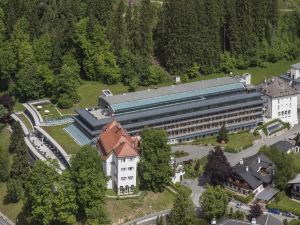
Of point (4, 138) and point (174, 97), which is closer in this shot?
point (174, 97)

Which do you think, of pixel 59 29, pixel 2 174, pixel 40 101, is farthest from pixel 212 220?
pixel 59 29

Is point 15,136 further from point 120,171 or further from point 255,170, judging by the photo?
point 255,170

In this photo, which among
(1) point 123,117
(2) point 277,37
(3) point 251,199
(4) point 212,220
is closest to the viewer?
(4) point 212,220

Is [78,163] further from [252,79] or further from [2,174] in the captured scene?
[252,79]

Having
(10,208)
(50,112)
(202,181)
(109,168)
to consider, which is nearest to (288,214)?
(202,181)

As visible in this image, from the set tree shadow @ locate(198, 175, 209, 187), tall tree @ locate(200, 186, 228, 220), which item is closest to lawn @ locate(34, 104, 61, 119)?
tree shadow @ locate(198, 175, 209, 187)

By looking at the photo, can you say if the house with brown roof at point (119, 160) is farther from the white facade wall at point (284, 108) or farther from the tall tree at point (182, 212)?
the white facade wall at point (284, 108)
